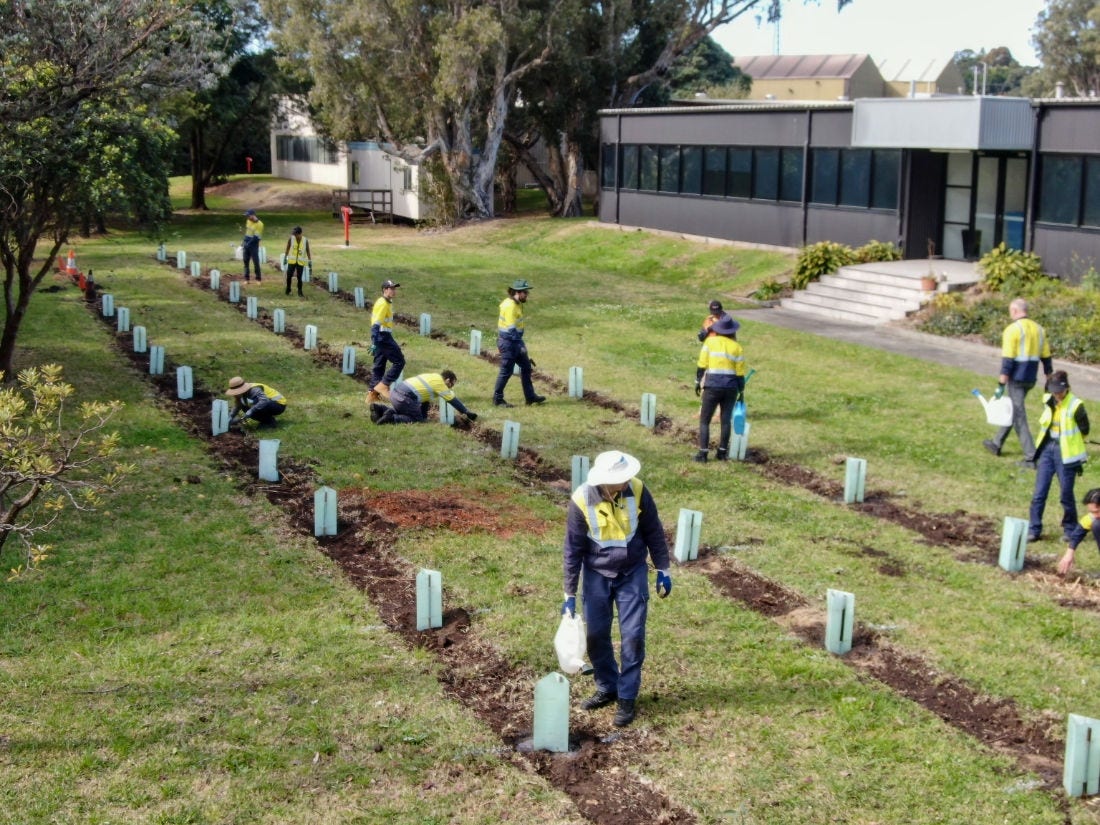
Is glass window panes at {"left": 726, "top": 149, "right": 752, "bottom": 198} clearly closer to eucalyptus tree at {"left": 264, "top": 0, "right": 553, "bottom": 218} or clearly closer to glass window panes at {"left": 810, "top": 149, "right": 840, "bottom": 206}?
glass window panes at {"left": 810, "top": 149, "right": 840, "bottom": 206}

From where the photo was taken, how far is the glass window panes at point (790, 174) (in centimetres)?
3438

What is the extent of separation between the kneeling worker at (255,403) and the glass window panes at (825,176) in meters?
19.5

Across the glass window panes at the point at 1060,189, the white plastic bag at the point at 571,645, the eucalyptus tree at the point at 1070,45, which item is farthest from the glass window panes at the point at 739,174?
the eucalyptus tree at the point at 1070,45

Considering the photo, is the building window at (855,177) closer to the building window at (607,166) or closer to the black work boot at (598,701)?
the building window at (607,166)

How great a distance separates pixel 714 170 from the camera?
37531 millimetres

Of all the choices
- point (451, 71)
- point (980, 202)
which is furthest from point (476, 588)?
point (451, 71)

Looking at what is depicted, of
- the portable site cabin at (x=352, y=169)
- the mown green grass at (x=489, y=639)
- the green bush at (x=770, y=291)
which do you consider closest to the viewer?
the mown green grass at (x=489, y=639)

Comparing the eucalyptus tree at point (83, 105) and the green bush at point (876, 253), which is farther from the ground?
the eucalyptus tree at point (83, 105)

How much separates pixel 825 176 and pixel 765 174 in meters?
2.32

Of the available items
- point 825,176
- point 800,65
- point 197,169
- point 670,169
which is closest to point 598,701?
point 825,176

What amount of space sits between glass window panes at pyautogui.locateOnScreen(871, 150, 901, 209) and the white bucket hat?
24.6 metres

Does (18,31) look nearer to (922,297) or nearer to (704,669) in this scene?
(704,669)

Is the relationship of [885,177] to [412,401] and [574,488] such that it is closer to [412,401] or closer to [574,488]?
[412,401]

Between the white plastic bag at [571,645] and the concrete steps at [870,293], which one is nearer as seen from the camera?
the white plastic bag at [571,645]
